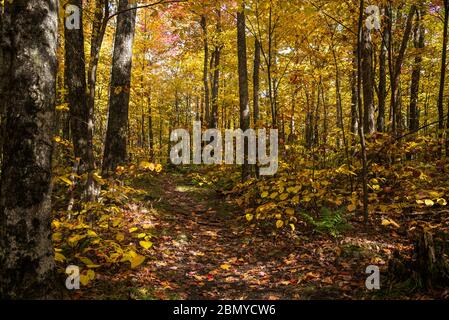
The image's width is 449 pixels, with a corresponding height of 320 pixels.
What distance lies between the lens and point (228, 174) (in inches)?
500

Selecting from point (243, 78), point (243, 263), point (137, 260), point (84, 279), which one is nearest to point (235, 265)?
point (243, 263)

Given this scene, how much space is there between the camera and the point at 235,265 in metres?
5.59

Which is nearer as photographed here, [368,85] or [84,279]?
[84,279]

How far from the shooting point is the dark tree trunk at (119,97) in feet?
25.1

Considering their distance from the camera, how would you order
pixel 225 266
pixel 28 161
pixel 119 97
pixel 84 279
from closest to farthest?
pixel 28 161 < pixel 84 279 < pixel 225 266 < pixel 119 97

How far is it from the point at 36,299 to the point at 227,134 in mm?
15968

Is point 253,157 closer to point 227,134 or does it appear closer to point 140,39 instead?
point 227,134

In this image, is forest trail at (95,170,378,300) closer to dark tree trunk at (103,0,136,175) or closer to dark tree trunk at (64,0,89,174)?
dark tree trunk at (103,0,136,175)

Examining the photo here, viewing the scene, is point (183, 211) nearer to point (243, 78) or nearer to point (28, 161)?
point (243, 78)

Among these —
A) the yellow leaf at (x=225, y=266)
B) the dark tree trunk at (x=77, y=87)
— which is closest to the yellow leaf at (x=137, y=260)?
the yellow leaf at (x=225, y=266)

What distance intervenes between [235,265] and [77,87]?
15.0 feet

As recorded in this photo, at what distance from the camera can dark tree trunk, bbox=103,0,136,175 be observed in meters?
7.66

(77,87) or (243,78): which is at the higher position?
(243,78)
